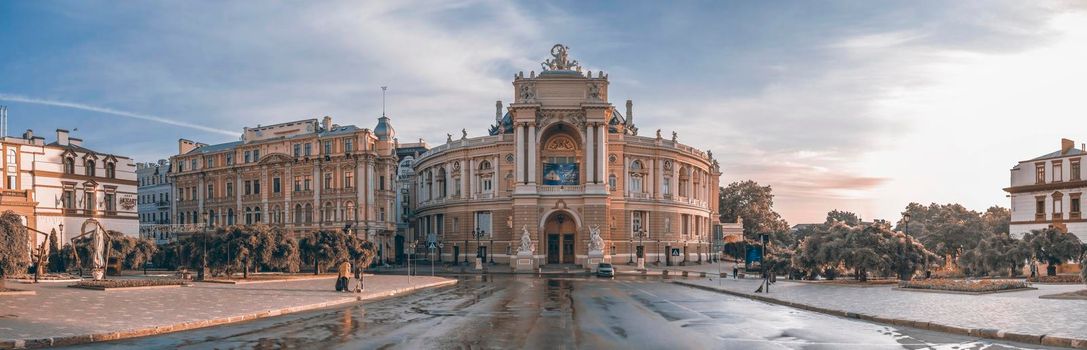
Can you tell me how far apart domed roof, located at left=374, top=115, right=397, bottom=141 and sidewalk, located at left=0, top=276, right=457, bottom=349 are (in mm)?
50606

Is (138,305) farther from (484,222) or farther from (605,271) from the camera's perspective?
(484,222)

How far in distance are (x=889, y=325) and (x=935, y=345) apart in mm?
4388

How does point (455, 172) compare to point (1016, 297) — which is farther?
point (455, 172)

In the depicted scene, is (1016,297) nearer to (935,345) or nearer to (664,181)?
(935,345)

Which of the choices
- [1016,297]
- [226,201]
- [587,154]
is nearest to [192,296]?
[1016,297]

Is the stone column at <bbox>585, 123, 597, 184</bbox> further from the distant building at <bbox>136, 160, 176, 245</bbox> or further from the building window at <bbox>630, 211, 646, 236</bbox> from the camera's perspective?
the distant building at <bbox>136, 160, 176, 245</bbox>

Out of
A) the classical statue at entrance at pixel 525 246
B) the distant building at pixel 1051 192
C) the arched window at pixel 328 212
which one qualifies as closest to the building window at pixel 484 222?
the classical statue at entrance at pixel 525 246

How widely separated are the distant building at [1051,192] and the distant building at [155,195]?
3701 inches

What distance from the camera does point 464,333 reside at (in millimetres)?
18859

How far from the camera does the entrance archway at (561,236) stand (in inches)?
3095

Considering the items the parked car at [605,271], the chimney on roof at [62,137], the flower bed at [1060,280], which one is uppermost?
the chimney on roof at [62,137]

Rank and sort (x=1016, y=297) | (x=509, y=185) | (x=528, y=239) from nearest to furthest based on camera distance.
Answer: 1. (x=1016, y=297)
2. (x=528, y=239)
3. (x=509, y=185)

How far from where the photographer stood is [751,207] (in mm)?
125625

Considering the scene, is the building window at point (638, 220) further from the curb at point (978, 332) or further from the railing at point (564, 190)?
the curb at point (978, 332)
